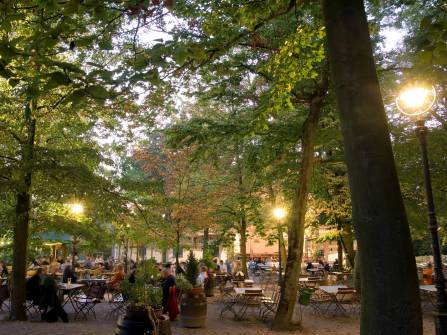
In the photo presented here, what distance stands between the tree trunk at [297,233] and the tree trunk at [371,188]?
7973 mm

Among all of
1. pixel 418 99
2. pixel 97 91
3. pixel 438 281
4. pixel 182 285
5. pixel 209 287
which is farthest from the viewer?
pixel 209 287

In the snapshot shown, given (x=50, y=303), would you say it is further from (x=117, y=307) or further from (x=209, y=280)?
(x=209, y=280)

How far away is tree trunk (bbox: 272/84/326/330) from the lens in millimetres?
10923

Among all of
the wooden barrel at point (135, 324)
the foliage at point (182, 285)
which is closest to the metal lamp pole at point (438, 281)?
the wooden barrel at point (135, 324)

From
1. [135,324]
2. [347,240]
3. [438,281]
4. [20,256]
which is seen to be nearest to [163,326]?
[135,324]

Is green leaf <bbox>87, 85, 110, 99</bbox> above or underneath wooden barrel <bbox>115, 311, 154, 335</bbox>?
above

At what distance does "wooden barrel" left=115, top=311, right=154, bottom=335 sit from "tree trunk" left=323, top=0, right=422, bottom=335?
17.5 ft

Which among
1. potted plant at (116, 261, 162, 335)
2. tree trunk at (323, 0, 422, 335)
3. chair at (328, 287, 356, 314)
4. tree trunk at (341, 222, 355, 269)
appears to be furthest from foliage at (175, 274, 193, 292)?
tree trunk at (341, 222, 355, 269)

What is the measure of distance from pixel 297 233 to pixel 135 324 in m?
4.96

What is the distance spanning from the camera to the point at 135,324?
760 centimetres

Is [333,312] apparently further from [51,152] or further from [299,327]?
[51,152]

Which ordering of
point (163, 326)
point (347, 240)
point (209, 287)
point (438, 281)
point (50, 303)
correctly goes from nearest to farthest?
point (438, 281), point (163, 326), point (50, 303), point (209, 287), point (347, 240)

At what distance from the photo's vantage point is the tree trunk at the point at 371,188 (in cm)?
296

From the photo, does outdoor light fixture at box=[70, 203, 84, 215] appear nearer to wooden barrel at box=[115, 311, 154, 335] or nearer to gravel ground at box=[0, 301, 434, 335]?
gravel ground at box=[0, 301, 434, 335]
